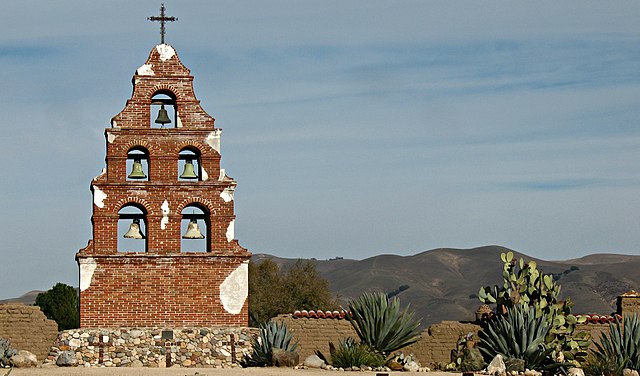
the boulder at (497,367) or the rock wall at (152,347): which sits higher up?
the rock wall at (152,347)

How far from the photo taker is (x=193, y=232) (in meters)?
33.8

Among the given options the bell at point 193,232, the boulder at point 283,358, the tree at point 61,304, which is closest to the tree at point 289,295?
the tree at point 61,304

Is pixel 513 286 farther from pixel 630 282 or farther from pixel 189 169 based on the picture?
pixel 630 282

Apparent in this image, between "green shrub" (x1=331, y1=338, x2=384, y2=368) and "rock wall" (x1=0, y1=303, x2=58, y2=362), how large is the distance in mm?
7185

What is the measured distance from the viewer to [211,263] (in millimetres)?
33688

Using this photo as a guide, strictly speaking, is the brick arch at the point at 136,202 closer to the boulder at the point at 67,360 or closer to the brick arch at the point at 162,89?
the brick arch at the point at 162,89

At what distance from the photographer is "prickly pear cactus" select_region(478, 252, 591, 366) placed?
3116 centimetres

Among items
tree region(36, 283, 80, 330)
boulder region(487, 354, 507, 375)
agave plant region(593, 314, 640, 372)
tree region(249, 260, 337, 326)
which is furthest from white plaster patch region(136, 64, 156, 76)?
tree region(249, 260, 337, 326)

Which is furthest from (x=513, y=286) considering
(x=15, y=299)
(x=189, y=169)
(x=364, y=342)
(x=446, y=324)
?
(x=15, y=299)

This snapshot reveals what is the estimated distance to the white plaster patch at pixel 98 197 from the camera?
33.4 metres

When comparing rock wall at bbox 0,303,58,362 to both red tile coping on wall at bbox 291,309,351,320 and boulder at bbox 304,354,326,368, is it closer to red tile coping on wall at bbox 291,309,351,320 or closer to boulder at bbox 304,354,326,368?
red tile coping on wall at bbox 291,309,351,320

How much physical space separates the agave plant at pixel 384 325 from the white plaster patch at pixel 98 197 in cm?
704

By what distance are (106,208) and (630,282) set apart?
8759 centimetres

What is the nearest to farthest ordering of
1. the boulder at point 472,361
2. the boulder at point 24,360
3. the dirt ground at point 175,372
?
1. the dirt ground at point 175,372
2. the boulder at point 472,361
3. the boulder at point 24,360
